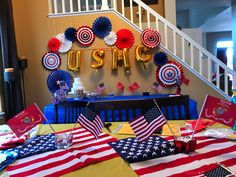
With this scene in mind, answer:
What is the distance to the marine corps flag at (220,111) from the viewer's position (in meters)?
1.41

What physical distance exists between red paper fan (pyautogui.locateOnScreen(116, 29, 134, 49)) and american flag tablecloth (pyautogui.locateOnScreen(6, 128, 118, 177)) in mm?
2412

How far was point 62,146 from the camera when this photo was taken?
155 centimetres

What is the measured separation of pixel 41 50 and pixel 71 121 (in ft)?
6.80

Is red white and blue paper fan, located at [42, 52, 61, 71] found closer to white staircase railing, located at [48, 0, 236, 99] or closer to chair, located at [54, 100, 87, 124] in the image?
white staircase railing, located at [48, 0, 236, 99]

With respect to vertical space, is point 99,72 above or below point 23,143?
above

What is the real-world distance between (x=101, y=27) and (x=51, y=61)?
0.94m

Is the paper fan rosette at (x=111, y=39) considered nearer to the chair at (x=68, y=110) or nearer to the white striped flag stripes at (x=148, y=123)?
the chair at (x=68, y=110)

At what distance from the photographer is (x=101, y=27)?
3869 mm

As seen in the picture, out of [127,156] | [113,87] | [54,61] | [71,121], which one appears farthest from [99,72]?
[127,156]

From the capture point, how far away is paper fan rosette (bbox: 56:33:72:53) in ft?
13.0

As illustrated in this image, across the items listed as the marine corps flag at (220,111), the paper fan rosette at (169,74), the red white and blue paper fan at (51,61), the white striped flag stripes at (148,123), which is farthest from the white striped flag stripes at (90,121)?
the red white and blue paper fan at (51,61)

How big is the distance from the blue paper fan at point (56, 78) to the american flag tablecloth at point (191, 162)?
9.24ft

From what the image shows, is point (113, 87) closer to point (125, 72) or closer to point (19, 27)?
point (125, 72)

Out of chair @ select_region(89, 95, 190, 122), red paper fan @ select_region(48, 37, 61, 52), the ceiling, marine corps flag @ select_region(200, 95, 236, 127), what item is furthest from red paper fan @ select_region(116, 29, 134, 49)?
the ceiling
